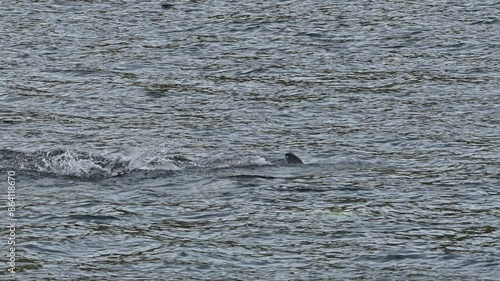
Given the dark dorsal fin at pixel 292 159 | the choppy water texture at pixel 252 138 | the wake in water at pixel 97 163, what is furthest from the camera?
the dark dorsal fin at pixel 292 159

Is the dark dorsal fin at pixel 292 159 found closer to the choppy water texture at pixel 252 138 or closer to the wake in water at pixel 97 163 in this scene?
the choppy water texture at pixel 252 138

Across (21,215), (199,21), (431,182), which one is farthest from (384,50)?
(21,215)

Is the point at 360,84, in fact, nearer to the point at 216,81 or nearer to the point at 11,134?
the point at 216,81

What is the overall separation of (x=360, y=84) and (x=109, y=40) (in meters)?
8.13

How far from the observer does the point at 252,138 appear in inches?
958

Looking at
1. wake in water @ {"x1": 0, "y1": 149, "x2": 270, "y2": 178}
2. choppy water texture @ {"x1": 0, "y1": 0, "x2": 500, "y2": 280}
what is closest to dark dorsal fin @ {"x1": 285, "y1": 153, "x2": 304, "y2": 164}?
choppy water texture @ {"x1": 0, "y1": 0, "x2": 500, "y2": 280}

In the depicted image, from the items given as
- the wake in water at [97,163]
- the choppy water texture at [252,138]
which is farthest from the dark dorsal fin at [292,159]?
the wake in water at [97,163]

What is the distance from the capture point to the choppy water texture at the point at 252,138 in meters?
17.4

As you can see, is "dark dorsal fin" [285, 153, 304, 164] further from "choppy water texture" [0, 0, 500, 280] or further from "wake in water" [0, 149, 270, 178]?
"wake in water" [0, 149, 270, 178]

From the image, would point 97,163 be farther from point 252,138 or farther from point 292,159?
point 252,138

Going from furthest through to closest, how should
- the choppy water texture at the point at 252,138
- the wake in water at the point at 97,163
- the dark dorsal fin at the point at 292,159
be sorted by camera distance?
the dark dorsal fin at the point at 292,159 < the wake in water at the point at 97,163 < the choppy water texture at the point at 252,138

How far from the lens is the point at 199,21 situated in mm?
35500

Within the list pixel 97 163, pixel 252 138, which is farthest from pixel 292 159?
pixel 97 163

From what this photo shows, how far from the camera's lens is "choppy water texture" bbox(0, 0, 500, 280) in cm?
1744
